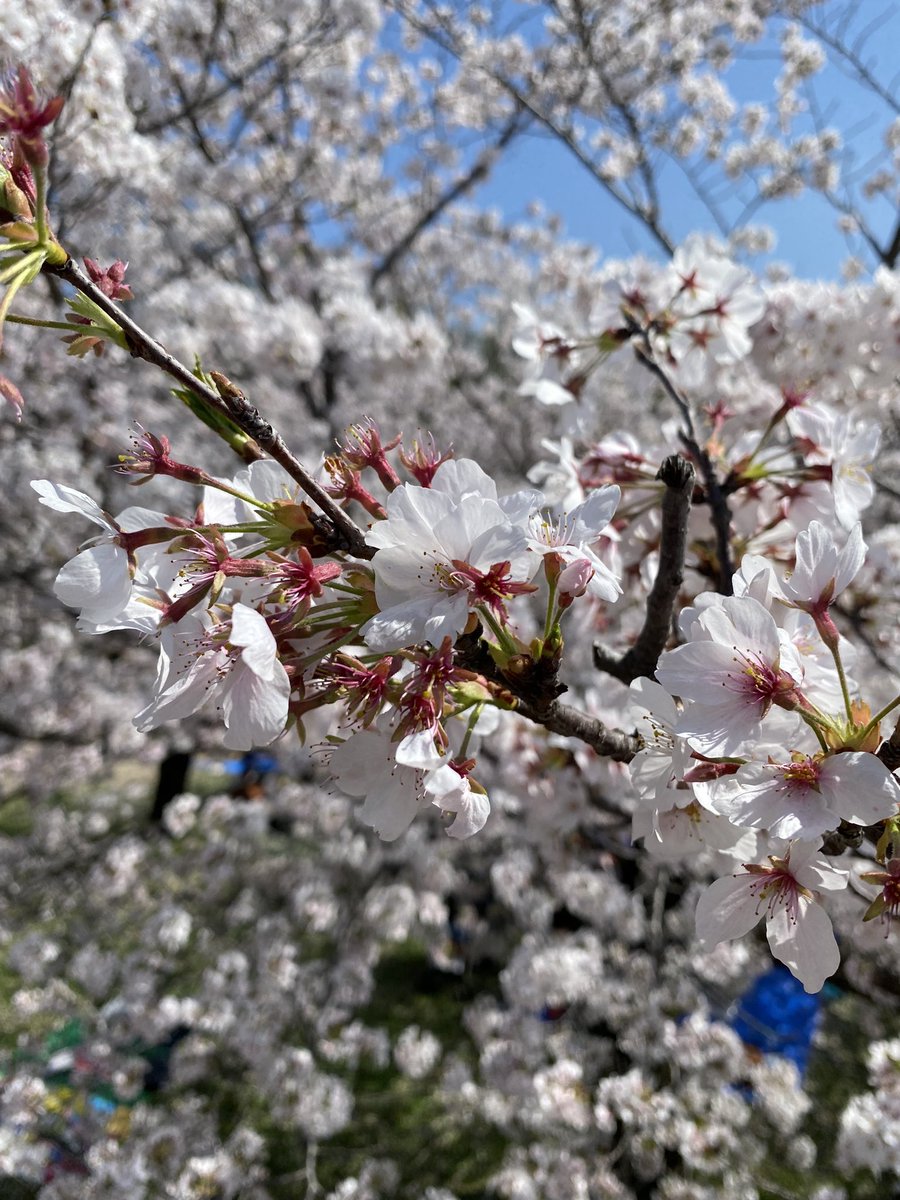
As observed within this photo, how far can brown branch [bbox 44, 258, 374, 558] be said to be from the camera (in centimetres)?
75

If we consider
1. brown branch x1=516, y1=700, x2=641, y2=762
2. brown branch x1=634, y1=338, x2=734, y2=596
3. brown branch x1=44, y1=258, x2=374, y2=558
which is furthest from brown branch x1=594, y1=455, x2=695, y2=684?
brown branch x1=44, y1=258, x2=374, y2=558

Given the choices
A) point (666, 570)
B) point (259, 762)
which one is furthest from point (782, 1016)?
Result: point (666, 570)

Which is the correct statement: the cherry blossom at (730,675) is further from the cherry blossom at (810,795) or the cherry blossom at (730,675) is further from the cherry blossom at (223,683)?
the cherry blossom at (223,683)

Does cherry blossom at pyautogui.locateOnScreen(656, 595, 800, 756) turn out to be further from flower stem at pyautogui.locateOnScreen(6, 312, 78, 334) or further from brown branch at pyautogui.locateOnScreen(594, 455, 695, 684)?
flower stem at pyautogui.locateOnScreen(6, 312, 78, 334)

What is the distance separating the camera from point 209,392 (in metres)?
0.78

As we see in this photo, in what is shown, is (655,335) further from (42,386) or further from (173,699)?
(42,386)

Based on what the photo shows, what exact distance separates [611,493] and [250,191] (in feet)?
22.5

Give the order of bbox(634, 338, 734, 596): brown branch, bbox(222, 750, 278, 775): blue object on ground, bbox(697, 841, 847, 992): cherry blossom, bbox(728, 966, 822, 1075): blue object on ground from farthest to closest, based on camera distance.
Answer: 1. bbox(222, 750, 278, 775): blue object on ground
2. bbox(728, 966, 822, 1075): blue object on ground
3. bbox(634, 338, 734, 596): brown branch
4. bbox(697, 841, 847, 992): cherry blossom

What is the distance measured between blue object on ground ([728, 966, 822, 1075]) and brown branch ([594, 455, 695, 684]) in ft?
13.8

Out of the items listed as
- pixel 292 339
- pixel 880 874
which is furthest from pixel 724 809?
pixel 292 339

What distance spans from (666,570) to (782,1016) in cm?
483

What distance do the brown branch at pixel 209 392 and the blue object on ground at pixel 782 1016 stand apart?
4799 mm

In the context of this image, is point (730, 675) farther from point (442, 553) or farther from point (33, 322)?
point (33, 322)

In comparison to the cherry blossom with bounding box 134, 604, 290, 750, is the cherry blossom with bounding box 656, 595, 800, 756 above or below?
above
